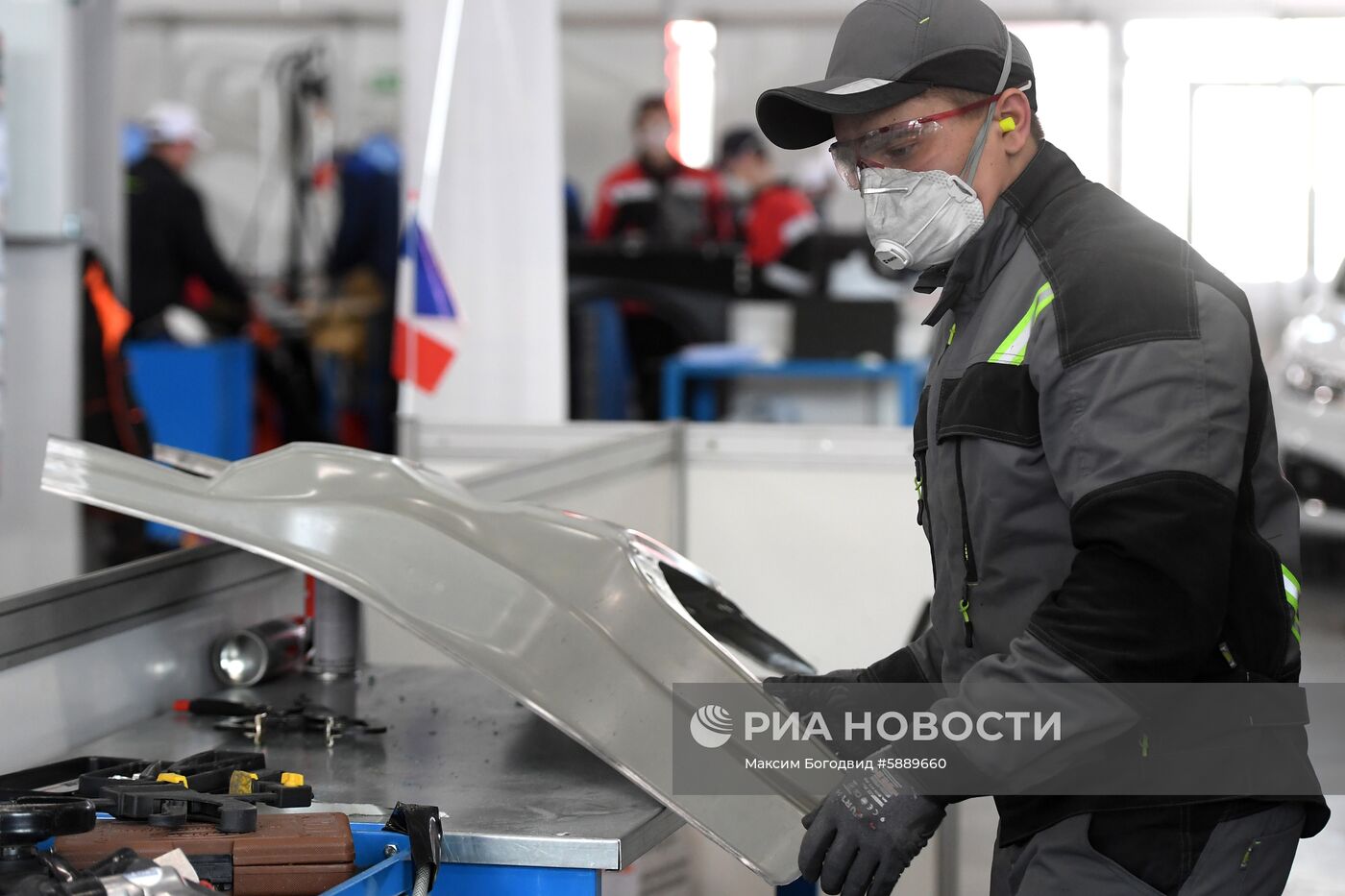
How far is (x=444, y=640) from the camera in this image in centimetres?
156

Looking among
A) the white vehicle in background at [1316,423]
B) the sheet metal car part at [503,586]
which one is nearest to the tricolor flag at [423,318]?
the sheet metal car part at [503,586]

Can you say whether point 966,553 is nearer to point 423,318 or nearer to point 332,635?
point 332,635

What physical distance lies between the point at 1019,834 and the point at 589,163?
10.8 metres

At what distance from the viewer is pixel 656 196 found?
8.91 m

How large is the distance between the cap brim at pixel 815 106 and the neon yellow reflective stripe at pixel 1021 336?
8.7 inches

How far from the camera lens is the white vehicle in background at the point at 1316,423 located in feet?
18.6

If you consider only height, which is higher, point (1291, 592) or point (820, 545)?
point (1291, 592)

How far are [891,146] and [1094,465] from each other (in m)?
0.38

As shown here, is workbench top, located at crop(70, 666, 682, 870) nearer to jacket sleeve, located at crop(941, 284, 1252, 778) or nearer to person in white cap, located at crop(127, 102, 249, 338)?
jacket sleeve, located at crop(941, 284, 1252, 778)

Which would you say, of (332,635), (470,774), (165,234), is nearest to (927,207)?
(470,774)

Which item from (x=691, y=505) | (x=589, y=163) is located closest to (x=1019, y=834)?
(x=691, y=505)

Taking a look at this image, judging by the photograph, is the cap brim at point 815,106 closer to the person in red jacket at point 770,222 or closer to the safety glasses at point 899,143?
the safety glasses at point 899,143

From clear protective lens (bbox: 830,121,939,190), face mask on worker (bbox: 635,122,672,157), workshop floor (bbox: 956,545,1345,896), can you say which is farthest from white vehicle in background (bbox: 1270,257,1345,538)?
clear protective lens (bbox: 830,121,939,190)

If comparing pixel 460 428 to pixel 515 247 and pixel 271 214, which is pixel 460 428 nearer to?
pixel 515 247
